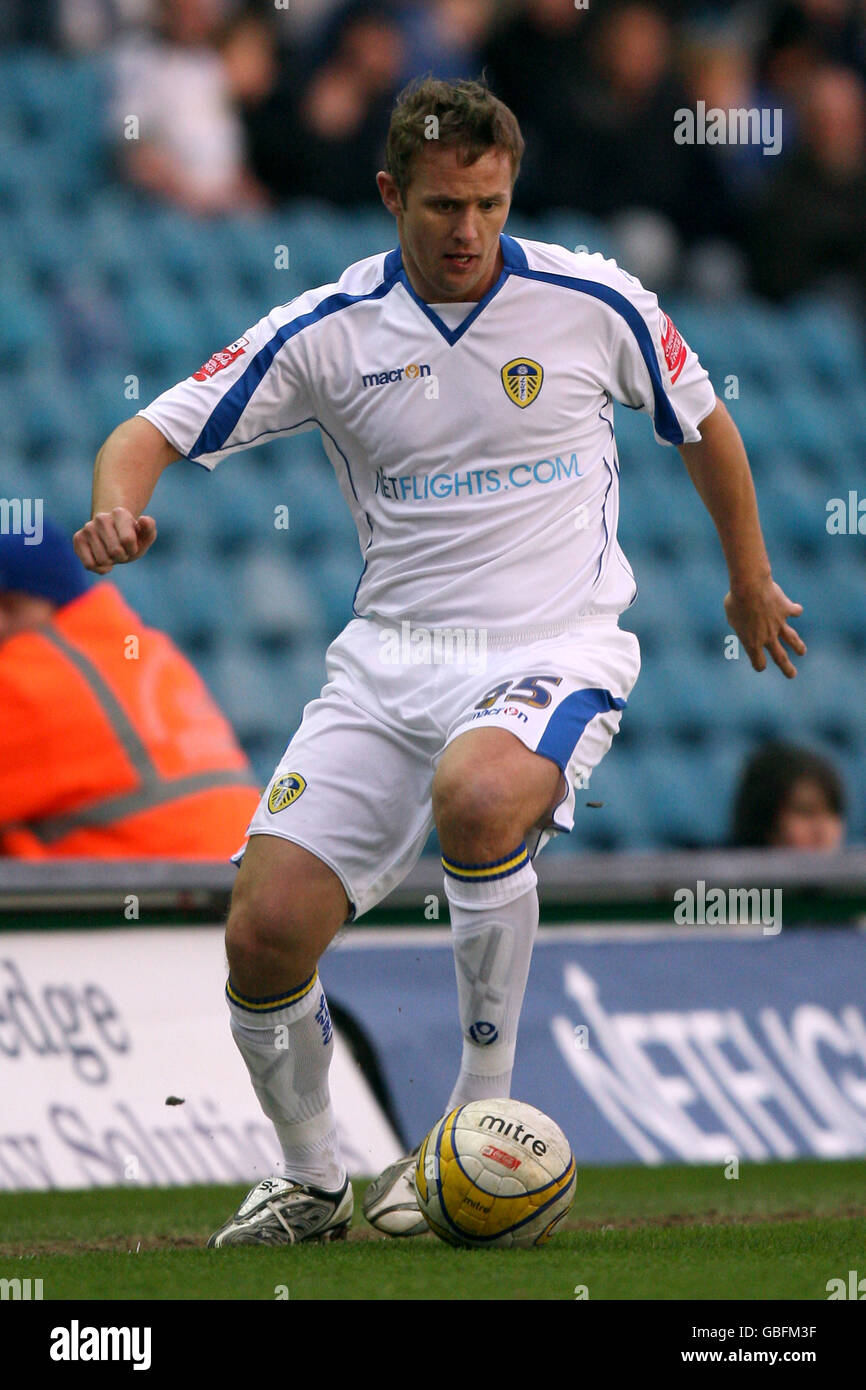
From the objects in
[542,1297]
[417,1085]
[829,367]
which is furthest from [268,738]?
[542,1297]

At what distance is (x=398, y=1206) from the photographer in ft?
12.8

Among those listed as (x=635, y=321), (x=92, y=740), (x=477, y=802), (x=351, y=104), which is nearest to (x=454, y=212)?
(x=635, y=321)

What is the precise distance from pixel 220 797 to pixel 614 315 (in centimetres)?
257

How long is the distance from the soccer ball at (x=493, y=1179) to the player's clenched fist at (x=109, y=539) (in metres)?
1.19

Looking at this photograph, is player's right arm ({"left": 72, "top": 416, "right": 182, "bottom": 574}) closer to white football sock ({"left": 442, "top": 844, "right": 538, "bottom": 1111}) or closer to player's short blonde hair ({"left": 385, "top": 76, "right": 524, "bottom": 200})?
player's short blonde hair ({"left": 385, "top": 76, "right": 524, "bottom": 200})

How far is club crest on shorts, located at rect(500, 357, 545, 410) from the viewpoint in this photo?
3.92 meters

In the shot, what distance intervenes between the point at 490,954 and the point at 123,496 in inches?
43.7

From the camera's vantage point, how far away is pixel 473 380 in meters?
3.92

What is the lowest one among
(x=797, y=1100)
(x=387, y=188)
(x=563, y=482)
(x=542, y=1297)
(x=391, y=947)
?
(x=797, y=1100)

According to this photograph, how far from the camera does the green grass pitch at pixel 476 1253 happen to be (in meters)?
3.06

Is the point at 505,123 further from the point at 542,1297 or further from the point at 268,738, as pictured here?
the point at 268,738

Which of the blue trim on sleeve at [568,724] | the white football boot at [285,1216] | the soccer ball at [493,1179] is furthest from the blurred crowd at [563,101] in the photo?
the soccer ball at [493,1179]

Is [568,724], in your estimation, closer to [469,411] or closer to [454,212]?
[469,411]

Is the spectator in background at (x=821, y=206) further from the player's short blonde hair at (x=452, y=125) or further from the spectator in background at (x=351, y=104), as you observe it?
the player's short blonde hair at (x=452, y=125)
